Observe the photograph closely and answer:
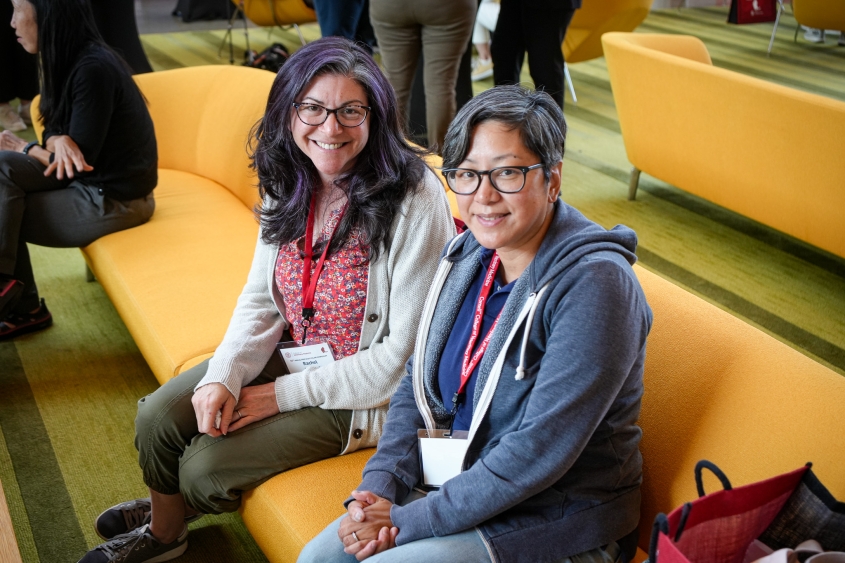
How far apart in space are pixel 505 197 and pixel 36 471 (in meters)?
1.89

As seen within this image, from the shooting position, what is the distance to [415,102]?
5.01 metres

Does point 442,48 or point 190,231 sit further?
point 442,48

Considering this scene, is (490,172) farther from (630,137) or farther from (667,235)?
(630,137)

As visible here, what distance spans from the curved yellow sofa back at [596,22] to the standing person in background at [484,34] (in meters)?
0.72

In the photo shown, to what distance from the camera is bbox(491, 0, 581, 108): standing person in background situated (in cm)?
445

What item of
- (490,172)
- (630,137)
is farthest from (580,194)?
(490,172)

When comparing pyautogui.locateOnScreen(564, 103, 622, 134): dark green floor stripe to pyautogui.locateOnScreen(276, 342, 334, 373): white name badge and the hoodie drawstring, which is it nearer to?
pyautogui.locateOnScreen(276, 342, 334, 373): white name badge

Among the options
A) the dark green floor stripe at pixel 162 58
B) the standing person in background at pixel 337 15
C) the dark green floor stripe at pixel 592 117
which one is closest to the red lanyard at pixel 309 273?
the standing person in background at pixel 337 15

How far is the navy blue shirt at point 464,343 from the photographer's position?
1634mm

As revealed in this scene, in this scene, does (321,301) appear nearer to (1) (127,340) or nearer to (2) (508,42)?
(1) (127,340)

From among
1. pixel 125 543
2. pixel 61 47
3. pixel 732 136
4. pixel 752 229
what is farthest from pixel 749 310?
pixel 61 47

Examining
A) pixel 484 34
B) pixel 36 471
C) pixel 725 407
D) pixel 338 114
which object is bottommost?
pixel 36 471

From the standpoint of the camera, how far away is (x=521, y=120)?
1.50m

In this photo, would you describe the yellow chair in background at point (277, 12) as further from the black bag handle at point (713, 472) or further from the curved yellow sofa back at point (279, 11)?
the black bag handle at point (713, 472)
